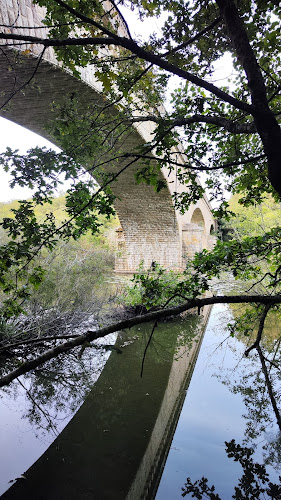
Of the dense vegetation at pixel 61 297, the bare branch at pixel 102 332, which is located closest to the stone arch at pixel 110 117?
the bare branch at pixel 102 332

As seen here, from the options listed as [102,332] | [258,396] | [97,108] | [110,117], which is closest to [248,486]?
[258,396]

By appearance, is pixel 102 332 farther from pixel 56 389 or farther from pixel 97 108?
pixel 56 389

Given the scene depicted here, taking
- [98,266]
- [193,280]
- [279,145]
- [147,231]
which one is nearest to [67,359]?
[98,266]

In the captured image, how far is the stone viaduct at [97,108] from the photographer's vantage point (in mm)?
3082

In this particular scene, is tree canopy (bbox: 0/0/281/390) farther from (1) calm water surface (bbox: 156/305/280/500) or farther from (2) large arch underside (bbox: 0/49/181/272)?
(1) calm water surface (bbox: 156/305/280/500)

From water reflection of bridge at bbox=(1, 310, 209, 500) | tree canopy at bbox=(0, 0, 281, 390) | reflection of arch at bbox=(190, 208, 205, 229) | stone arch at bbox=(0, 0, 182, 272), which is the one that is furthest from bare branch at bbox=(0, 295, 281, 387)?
reflection of arch at bbox=(190, 208, 205, 229)

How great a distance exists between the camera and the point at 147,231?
11.3 m

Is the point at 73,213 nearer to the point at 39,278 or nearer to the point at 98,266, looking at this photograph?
the point at 39,278

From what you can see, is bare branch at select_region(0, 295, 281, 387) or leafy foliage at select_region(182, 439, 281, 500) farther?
leafy foliage at select_region(182, 439, 281, 500)

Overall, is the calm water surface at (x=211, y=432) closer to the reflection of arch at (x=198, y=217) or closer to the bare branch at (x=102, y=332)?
the bare branch at (x=102, y=332)

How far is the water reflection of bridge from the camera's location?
1880 millimetres

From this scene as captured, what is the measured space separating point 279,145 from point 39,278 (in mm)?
1364

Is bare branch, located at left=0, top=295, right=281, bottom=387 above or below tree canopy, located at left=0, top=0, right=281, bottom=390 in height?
below

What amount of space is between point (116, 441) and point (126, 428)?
0.65 ft
